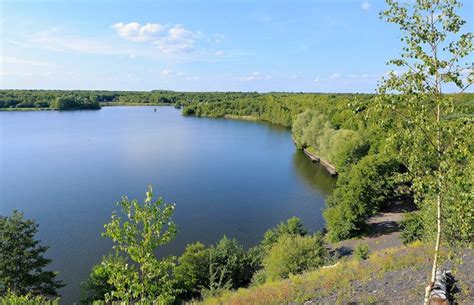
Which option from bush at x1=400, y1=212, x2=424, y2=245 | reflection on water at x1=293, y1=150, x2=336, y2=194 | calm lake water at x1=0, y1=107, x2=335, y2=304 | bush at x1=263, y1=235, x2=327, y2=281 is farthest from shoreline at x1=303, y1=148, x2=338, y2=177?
bush at x1=263, y1=235, x2=327, y2=281

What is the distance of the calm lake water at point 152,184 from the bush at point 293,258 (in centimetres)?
686

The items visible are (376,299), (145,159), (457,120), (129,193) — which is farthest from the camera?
(145,159)

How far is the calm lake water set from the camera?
→ 73.6 ft

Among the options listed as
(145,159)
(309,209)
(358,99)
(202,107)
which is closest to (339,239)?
(309,209)

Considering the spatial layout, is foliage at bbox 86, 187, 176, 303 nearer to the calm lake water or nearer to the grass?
the grass

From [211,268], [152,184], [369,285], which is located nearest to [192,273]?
[211,268]

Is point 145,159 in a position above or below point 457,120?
below

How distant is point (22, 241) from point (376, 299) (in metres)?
12.9

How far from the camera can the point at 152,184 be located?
32438 millimetres

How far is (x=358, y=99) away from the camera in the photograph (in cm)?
505

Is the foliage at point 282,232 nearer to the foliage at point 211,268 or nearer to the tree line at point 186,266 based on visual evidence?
the tree line at point 186,266

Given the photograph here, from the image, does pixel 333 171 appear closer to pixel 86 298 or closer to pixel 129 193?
pixel 129 193

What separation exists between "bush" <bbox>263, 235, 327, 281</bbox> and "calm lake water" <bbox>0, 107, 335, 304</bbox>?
6.86 metres

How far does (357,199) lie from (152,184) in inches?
734
